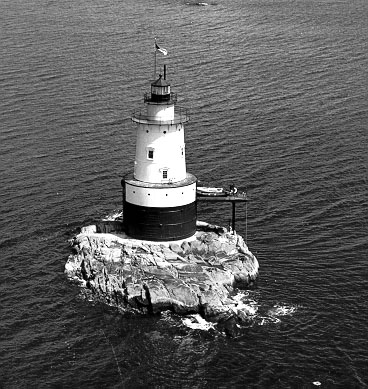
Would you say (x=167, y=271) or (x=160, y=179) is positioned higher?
(x=160, y=179)

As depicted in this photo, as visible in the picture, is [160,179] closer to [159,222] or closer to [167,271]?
[159,222]

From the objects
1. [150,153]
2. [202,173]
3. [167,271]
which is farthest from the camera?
[202,173]

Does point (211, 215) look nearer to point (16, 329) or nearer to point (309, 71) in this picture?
point (16, 329)

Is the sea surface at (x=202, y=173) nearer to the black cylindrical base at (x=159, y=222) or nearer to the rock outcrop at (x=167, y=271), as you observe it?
the rock outcrop at (x=167, y=271)

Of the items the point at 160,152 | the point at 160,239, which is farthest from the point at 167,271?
the point at 160,152

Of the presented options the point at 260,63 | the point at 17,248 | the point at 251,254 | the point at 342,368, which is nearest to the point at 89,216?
the point at 17,248

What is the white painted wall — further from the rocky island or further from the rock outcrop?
the rock outcrop

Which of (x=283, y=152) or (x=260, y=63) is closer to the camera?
(x=283, y=152)

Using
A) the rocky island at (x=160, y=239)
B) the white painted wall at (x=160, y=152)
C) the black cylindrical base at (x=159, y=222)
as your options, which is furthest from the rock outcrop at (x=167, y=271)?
the white painted wall at (x=160, y=152)
